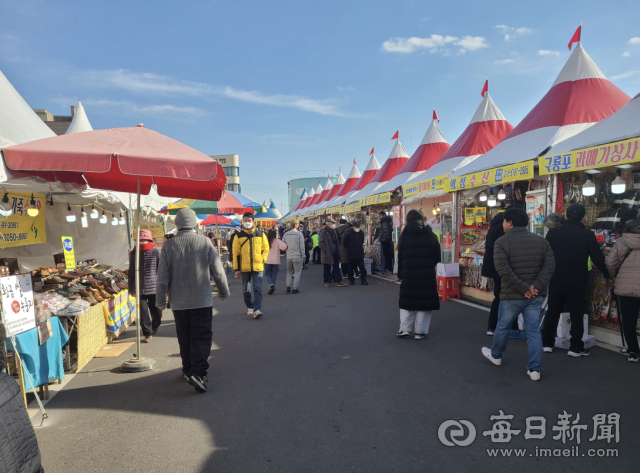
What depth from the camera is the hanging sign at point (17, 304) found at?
11.3 ft

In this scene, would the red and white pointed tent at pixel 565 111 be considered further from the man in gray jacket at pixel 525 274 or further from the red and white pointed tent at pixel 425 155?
the red and white pointed tent at pixel 425 155

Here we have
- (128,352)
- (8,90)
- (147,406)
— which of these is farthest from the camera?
(8,90)

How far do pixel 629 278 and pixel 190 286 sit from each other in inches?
198

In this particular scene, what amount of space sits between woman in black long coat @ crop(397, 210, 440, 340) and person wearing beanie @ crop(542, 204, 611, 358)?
5.01ft

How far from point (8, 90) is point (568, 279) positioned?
340 inches

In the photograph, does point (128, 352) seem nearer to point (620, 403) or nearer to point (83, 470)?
point (83, 470)

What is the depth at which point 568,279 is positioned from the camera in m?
4.96

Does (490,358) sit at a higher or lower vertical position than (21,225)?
lower

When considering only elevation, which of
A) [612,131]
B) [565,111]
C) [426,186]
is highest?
[565,111]

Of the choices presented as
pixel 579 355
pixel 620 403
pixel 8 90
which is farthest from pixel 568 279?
pixel 8 90

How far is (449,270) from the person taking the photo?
8781 millimetres

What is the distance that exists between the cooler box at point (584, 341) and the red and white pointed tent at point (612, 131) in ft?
8.44

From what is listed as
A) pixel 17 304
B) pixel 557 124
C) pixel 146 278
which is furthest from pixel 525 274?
pixel 146 278

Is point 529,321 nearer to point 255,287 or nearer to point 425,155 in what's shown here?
point 255,287
